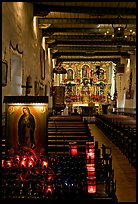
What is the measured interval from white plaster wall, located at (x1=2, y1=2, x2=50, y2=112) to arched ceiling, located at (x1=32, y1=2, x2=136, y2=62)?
4.88 feet

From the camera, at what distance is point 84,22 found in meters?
15.4

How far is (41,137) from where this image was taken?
18.4 ft

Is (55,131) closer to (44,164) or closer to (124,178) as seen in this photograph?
(124,178)

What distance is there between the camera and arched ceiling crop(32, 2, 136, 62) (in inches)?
534

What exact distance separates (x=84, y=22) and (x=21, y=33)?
5338 mm

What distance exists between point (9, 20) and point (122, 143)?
525 cm

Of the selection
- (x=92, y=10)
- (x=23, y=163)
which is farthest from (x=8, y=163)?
(x=92, y=10)

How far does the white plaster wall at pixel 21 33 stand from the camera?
8477mm

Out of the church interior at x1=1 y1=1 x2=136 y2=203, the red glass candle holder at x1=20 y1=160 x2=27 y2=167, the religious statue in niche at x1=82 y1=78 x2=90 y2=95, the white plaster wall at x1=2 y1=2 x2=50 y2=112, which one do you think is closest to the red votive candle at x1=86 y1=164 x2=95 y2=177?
the church interior at x1=1 y1=1 x2=136 y2=203

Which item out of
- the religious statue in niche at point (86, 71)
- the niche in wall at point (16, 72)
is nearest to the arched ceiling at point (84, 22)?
the niche in wall at point (16, 72)

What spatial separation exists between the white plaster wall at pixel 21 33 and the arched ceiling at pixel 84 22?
1.49m

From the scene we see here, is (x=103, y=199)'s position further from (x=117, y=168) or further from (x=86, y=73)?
(x=86, y=73)

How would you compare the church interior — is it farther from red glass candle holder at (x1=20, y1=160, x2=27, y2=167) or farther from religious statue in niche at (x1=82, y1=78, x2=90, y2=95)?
religious statue in niche at (x1=82, y1=78, x2=90, y2=95)

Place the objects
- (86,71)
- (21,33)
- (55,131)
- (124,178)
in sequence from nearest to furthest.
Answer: (124,178) → (55,131) → (21,33) → (86,71)
